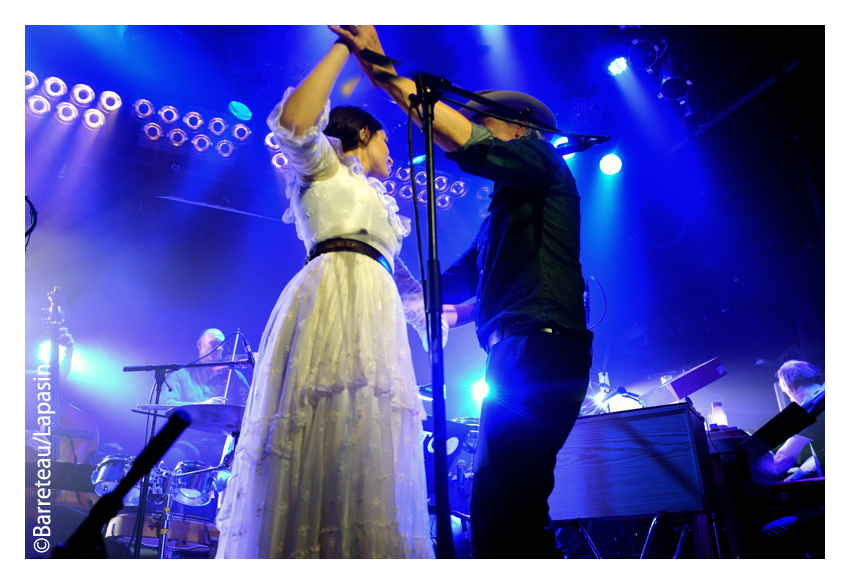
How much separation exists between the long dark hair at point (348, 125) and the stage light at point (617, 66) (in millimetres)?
3912

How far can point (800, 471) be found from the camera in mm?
3713

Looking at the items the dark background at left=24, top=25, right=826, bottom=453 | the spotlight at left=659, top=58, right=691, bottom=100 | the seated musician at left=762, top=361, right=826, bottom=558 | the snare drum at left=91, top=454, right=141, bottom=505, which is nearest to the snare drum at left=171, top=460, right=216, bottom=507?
the snare drum at left=91, top=454, right=141, bottom=505

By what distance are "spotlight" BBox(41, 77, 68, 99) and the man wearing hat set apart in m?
4.47

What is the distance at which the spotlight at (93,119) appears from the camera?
17.2ft

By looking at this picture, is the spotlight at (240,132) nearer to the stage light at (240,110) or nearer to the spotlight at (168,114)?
the stage light at (240,110)

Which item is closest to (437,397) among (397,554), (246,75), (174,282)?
(397,554)

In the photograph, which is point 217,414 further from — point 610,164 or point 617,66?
point 610,164

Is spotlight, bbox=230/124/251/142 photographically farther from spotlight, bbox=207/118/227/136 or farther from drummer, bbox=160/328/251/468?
drummer, bbox=160/328/251/468

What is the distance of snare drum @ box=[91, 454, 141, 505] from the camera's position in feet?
12.3

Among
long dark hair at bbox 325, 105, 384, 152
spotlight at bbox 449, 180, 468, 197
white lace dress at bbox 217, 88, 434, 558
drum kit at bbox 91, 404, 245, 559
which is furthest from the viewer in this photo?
spotlight at bbox 449, 180, 468, 197

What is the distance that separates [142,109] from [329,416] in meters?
5.10

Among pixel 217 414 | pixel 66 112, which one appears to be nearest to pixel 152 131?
pixel 66 112

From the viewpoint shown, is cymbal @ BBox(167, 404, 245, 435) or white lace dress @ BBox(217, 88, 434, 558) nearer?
white lace dress @ BBox(217, 88, 434, 558)
